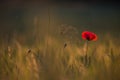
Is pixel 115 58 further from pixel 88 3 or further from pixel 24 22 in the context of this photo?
pixel 24 22

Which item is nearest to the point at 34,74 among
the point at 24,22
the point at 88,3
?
the point at 24,22

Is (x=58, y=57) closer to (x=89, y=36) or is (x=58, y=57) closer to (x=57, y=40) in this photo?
(x=57, y=40)

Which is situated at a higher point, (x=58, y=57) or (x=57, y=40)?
(x=57, y=40)

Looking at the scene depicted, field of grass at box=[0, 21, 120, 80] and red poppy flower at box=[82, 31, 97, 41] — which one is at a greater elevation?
red poppy flower at box=[82, 31, 97, 41]

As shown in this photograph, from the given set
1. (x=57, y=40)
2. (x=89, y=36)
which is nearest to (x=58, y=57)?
(x=57, y=40)

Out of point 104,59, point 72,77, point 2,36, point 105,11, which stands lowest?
point 72,77

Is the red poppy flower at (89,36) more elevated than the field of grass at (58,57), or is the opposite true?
the red poppy flower at (89,36)

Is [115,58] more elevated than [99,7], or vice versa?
[99,7]

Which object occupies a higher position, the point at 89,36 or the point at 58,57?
the point at 89,36
